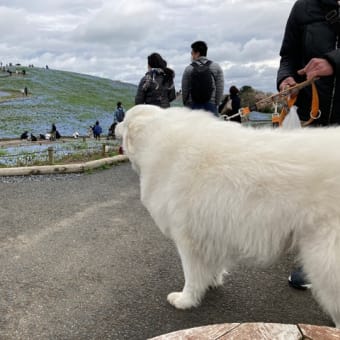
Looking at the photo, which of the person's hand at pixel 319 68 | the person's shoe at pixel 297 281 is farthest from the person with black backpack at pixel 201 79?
the person's hand at pixel 319 68

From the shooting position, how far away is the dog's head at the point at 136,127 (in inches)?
113

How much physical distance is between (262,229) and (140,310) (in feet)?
4.11

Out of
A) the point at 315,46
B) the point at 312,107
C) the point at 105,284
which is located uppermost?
the point at 315,46

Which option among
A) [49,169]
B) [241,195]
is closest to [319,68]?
[241,195]

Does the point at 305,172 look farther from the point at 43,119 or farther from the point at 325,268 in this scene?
the point at 43,119

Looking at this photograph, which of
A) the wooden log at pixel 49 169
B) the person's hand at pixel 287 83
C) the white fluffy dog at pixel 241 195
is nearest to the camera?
the white fluffy dog at pixel 241 195

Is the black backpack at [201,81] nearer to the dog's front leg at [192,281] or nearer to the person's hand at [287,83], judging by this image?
the person's hand at [287,83]

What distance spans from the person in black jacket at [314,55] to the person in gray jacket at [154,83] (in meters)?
3.41

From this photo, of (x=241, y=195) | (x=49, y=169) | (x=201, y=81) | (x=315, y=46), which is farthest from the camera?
(x=49, y=169)

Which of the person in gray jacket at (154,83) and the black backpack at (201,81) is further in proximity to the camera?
the person in gray jacket at (154,83)

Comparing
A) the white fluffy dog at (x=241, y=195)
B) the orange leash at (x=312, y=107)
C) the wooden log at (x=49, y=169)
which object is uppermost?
the orange leash at (x=312, y=107)

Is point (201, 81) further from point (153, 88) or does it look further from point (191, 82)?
point (153, 88)

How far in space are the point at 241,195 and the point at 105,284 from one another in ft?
5.41

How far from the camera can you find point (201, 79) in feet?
19.4
